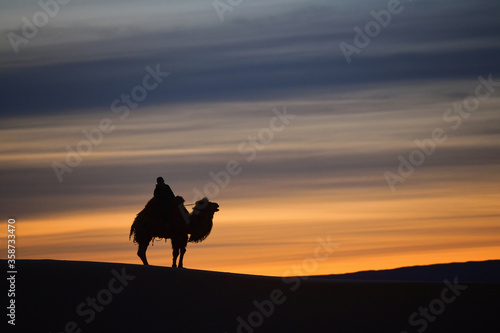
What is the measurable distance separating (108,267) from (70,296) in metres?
2.04

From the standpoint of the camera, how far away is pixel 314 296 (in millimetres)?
19234

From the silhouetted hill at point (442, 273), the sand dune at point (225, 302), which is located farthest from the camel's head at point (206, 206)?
the silhouetted hill at point (442, 273)

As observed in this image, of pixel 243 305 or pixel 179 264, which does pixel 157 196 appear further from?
pixel 243 305

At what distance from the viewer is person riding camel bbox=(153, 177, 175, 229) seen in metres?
23.2

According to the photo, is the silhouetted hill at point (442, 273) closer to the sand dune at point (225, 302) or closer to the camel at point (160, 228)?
the camel at point (160, 228)

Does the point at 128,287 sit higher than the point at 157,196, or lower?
lower

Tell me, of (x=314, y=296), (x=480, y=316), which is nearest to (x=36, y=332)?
(x=314, y=296)

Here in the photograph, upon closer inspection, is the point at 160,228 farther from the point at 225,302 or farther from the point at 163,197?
the point at 225,302
